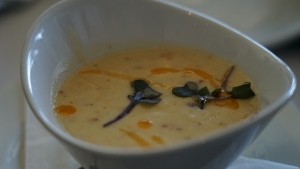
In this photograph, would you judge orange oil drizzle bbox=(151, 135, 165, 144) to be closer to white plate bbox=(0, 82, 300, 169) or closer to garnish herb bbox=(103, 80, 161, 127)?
garnish herb bbox=(103, 80, 161, 127)

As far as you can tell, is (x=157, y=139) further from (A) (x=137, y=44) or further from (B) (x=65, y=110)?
(A) (x=137, y=44)

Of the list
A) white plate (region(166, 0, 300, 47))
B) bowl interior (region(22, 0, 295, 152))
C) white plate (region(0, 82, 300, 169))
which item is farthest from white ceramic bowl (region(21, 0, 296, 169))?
white plate (region(166, 0, 300, 47))

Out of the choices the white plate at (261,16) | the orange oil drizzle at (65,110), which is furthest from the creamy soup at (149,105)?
the white plate at (261,16)

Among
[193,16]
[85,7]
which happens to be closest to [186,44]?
[193,16]

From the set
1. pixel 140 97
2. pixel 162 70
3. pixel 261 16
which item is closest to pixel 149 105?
pixel 140 97

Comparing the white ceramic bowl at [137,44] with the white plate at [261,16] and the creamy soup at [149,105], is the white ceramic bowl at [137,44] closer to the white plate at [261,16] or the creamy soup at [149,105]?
the creamy soup at [149,105]

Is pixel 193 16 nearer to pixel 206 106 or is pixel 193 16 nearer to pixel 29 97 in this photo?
pixel 206 106
